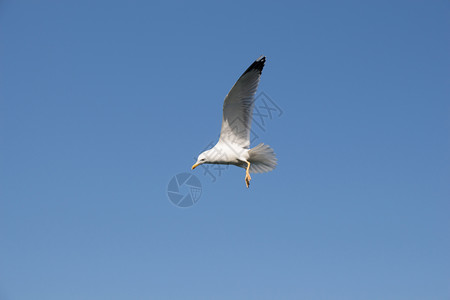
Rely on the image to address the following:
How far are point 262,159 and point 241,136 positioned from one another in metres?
0.62

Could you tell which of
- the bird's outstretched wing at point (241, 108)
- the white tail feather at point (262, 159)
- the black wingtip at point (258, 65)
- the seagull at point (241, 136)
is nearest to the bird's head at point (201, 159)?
the seagull at point (241, 136)

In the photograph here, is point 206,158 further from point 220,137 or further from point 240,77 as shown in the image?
point 240,77

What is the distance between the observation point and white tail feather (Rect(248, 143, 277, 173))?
356 inches

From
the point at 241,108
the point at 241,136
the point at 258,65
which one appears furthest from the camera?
the point at 241,136

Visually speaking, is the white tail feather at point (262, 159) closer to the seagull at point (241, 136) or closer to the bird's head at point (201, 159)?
the seagull at point (241, 136)

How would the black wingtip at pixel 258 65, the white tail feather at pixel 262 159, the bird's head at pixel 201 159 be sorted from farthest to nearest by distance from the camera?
the bird's head at pixel 201 159
the white tail feather at pixel 262 159
the black wingtip at pixel 258 65

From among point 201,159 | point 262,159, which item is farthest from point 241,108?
point 201,159

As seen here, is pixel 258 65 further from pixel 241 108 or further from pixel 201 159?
pixel 201 159

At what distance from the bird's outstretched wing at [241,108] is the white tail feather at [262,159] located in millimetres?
214

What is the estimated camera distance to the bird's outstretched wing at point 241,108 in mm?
8617

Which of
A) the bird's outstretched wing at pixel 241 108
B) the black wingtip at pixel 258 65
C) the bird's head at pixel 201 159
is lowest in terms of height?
the bird's head at pixel 201 159

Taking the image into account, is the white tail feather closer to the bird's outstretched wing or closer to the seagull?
the seagull

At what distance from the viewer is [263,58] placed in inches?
343

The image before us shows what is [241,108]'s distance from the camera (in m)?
8.80
